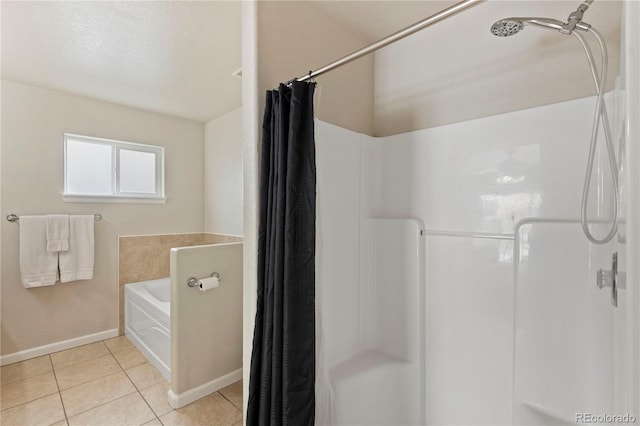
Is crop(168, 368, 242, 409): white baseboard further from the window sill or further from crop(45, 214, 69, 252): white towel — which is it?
the window sill

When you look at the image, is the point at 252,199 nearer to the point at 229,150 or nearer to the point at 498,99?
the point at 498,99

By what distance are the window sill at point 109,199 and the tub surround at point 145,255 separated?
39cm

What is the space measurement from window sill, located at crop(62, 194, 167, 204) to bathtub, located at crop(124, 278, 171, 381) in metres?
0.89

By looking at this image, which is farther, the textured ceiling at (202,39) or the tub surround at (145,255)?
the tub surround at (145,255)

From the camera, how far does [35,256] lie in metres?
2.62

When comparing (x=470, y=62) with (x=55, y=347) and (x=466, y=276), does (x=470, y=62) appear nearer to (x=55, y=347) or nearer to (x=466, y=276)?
(x=466, y=276)

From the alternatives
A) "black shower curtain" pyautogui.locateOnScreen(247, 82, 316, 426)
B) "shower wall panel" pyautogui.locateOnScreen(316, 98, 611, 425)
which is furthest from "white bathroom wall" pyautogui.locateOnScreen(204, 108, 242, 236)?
"black shower curtain" pyautogui.locateOnScreen(247, 82, 316, 426)

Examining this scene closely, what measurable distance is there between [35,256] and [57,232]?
0.84 feet

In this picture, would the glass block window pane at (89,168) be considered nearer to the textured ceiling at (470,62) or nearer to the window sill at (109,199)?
the window sill at (109,199)

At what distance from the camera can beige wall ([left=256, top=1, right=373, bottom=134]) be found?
140 centimetres

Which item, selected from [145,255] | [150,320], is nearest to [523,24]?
[150,320]

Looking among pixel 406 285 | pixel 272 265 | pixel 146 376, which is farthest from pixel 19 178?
pixel 406 285

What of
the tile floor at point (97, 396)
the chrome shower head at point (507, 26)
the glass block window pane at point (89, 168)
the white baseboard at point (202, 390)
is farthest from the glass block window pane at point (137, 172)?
the chrome shower head at point (507, 26)

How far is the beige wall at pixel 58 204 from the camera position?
2562mm
